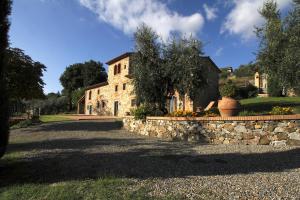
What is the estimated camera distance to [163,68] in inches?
611

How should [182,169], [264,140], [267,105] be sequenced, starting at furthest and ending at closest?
1. [267,105]
2. [264,140]
3. [182,169]

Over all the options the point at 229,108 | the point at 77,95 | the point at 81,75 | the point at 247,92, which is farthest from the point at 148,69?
the point at 81,75

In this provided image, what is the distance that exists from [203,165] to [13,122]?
827 inches

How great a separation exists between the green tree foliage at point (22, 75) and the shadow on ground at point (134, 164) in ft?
34.0

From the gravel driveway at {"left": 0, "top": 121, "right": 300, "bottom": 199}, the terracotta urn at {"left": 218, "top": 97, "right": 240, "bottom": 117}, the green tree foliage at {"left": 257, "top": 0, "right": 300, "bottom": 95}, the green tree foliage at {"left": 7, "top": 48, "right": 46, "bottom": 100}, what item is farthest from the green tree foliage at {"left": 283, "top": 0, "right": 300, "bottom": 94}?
the green tree foliage at {"left": 7, "top": 48, "right": 46, "bottom": 100}

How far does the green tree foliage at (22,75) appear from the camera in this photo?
17.4 meters

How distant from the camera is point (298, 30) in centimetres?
1076

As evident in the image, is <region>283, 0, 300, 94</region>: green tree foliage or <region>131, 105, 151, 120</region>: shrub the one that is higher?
<region>283, 0, 300, 94</region>: green tree foliage

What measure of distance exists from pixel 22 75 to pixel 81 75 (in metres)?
42.3

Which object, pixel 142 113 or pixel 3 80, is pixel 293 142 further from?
pixel 3 80

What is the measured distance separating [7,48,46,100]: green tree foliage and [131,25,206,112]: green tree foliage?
7.19 m

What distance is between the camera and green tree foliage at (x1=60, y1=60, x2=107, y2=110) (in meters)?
57.7

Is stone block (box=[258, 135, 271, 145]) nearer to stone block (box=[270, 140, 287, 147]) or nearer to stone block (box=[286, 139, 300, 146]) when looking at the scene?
stone block (box=[270, 140, 287, 147])

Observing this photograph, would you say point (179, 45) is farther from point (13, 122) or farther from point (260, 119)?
point (13, 122)
